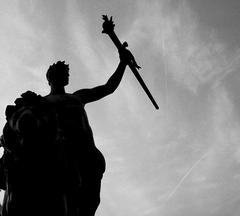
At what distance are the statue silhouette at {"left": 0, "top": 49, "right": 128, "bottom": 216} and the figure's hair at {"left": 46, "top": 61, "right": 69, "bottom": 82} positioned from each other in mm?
802

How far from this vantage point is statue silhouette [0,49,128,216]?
186 inches

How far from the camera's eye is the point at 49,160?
16.1ft

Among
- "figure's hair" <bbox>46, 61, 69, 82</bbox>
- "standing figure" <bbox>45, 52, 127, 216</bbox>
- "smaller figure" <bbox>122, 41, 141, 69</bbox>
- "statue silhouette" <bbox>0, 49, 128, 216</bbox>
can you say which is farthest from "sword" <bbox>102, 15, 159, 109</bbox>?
"statue silhouette" <bbox>0, 49, 128, 216</bbox>

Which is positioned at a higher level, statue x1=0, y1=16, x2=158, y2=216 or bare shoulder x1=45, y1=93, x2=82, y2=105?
bare shoulder x1=45, y1=93, x2=82, y2=105

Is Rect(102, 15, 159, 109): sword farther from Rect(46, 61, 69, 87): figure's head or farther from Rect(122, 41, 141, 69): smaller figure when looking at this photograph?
Rect(46, 61, 69, 87): figure's head

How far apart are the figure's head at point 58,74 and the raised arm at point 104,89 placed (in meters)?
0.35

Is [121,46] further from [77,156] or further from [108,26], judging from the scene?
[77,156]

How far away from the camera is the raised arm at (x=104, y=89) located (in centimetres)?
653

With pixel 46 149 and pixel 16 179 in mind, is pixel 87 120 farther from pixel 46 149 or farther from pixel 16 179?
pixel 16 179

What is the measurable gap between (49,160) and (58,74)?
213 cm

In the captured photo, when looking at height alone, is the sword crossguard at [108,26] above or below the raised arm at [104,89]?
above

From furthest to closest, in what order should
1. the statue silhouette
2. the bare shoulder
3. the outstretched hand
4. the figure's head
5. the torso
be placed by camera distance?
the outstretched hand
the figure's head
the bare shoulder
the torso
the statue silhouette

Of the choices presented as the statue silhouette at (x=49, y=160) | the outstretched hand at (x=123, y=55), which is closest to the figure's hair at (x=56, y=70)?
the statue silhouette at (x=49, y=160)

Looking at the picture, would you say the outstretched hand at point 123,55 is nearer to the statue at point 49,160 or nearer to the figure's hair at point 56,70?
the figure's hair at point 56,70
